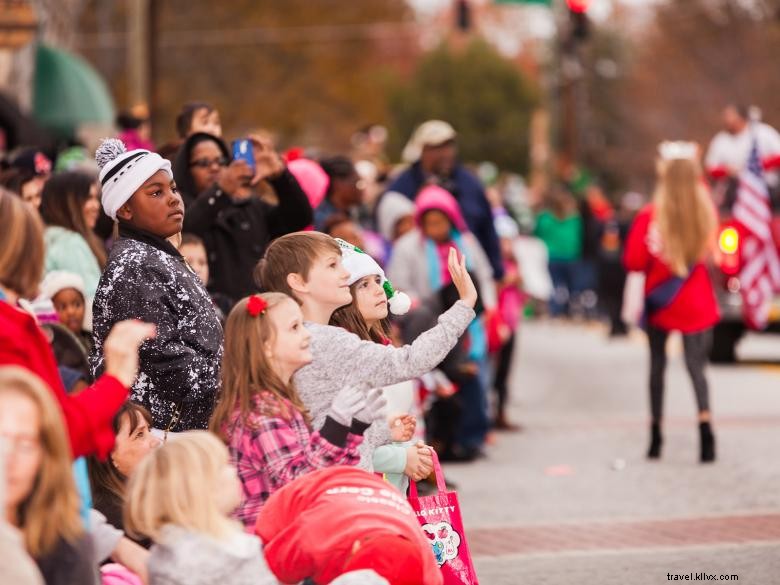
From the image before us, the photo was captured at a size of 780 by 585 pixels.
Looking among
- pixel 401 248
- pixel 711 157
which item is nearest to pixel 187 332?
pixel 401 248

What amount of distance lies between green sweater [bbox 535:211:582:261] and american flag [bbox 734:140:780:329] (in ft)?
33.3

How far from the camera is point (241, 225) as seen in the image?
9.16 m

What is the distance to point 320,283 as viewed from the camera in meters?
6.82

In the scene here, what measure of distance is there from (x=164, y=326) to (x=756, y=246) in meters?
11.2

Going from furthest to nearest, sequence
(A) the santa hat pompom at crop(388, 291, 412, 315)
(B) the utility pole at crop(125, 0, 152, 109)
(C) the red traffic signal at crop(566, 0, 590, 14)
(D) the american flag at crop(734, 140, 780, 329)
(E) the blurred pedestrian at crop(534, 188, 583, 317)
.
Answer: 1. (C) the red traffic signal at crop(566, 0, 590, 14)
2. (E) the blurred pedestrian at crop(534, 188, 583, 317)
3. (B) the utility pole at crop(125, 0, 152, 109)
4. (D) the american flag at crop(734, 140, 780, 329)
5. (A) the santa hat pompom at crop(388, 291, 412, 315)

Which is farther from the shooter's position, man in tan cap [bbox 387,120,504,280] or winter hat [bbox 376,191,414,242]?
man in tan cap [bbox 387,120,504,280]

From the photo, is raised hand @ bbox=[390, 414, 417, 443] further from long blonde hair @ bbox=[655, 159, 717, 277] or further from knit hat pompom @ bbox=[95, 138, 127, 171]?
long blonde hair @ bbox=[655, 159, 717, 277]

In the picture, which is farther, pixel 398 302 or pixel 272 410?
pixel 398 302

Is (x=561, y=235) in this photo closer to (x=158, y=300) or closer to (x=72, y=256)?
(x=72, y=256)

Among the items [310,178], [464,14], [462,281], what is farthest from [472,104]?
[462,281]

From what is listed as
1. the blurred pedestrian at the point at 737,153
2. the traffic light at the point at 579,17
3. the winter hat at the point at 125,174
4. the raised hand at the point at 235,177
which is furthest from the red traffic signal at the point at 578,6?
the winter hat at the point at 125,174

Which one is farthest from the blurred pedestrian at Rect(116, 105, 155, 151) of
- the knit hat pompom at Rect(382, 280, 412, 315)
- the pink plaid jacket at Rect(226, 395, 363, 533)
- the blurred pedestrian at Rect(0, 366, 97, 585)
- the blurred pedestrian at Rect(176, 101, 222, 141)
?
the blurred pedestrian at Rect(0, 366, 97, 585)

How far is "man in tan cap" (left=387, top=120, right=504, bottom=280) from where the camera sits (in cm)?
1336

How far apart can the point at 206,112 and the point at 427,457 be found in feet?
10.8
